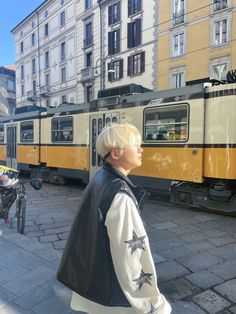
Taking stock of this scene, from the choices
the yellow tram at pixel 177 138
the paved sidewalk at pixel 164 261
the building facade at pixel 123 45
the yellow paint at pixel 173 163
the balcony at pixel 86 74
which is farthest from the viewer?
the balcony at pixel 86 74

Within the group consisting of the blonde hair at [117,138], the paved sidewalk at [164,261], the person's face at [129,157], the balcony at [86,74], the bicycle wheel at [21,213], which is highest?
the balcony at [86,74]

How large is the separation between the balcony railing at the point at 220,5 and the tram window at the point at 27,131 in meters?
16.9

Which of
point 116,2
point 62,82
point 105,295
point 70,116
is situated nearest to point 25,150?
point 70,116

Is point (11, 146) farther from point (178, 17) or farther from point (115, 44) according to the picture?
point (115, 44)

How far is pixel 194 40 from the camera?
84.7 ft

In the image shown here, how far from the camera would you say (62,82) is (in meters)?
41.7

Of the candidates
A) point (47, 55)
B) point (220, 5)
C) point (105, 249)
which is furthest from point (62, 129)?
point (47, 55)

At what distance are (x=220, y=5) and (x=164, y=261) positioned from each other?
23.6 metres

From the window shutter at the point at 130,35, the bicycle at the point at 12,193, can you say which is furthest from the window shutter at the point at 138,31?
the bicycle at the point at 12,193

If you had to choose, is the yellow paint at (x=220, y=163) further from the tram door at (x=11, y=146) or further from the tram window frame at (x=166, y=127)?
the tram door at (x=11, y=146)

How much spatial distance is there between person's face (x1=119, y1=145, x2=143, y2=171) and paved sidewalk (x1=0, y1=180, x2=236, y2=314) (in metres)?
1.84

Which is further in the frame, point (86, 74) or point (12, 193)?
point (86, 74)

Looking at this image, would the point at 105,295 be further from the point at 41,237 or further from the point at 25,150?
the point at 25,150

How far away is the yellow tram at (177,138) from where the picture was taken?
7.11 metres
